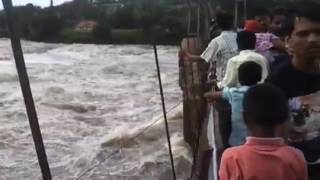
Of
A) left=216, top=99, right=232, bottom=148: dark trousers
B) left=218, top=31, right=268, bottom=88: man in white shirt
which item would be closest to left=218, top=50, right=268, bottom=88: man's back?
left=218, top=31, right=268, bottom=88: man in white shirt

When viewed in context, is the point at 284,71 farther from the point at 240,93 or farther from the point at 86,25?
the point at 86,25

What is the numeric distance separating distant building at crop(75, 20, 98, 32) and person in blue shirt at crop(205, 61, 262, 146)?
25988 millimetres

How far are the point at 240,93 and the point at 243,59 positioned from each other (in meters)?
0.61

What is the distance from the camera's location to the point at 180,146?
25.3 ft

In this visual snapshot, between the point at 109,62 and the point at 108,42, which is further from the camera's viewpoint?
the point at 108,42

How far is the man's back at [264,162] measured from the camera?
1.86m

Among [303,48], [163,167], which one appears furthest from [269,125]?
[163,167]

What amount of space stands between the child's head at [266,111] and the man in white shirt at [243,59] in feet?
5.16

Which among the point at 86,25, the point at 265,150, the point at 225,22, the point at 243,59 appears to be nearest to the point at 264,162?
the point at 265,150

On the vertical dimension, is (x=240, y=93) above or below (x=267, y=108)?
below

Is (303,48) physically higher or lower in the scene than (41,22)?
higher

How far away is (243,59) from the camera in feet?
11.6

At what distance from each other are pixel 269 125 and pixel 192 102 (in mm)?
4225

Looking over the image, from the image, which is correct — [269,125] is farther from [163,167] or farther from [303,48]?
[163,167]
